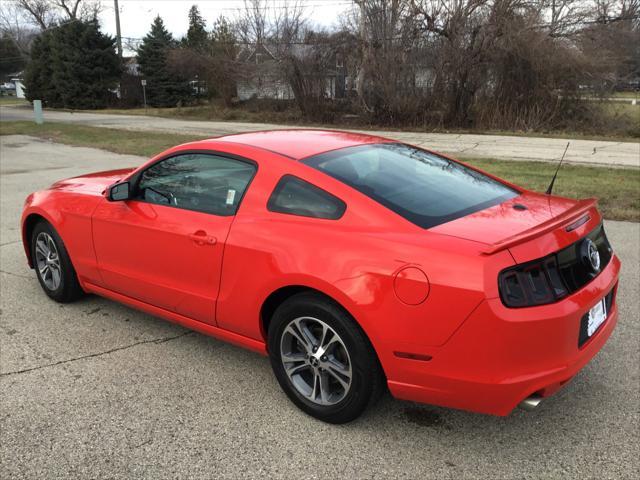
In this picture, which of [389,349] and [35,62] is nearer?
[389,349]

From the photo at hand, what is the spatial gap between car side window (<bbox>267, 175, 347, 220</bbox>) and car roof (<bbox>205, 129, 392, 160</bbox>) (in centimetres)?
19

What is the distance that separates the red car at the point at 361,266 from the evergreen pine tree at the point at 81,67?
46.8 m

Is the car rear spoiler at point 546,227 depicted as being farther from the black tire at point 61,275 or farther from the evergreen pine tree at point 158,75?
the evergreen pine tree at point 158,75

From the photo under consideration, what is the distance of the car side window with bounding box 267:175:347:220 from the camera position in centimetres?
289

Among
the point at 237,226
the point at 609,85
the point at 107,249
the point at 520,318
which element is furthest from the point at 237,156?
the point at 609,85

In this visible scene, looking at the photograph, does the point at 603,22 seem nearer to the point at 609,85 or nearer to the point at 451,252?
the point at 609,85

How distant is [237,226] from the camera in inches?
123

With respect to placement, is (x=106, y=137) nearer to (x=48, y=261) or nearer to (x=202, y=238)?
(x=48, y=261)

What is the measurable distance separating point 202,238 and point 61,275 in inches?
69.3

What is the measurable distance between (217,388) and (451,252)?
5.41ft

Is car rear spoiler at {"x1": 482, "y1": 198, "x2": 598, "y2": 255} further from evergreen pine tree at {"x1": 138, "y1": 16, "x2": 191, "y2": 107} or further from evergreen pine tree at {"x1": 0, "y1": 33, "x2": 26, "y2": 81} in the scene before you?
evergreen pine tree at {"x1": 0, "y1": 33, "x2": 26, "y2": 81}

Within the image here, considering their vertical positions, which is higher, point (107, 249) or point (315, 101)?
point (315, 101)

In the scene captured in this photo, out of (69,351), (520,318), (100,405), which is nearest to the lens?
(520,318)

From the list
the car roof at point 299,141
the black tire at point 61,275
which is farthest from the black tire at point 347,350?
the black tire at point 61,275
